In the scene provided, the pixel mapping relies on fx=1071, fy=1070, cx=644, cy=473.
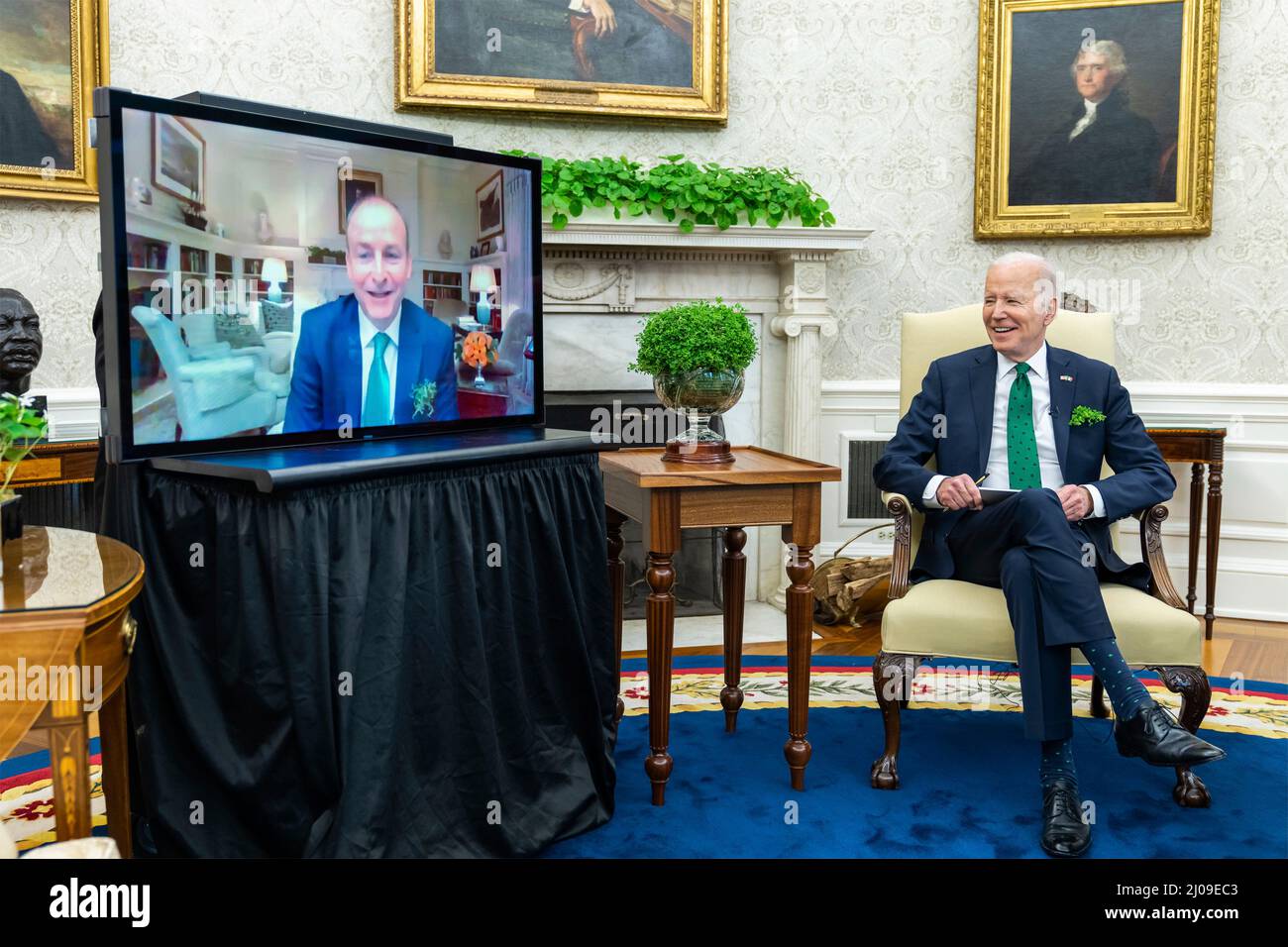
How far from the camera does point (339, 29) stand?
464 centimetres

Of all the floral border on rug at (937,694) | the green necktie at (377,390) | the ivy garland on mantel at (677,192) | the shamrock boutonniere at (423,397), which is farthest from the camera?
the ivy garland on mantel at (677,192)

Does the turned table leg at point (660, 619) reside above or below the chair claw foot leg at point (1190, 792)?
above

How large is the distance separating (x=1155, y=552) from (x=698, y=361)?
1420 mm

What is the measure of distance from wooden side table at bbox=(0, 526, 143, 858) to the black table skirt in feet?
0.64

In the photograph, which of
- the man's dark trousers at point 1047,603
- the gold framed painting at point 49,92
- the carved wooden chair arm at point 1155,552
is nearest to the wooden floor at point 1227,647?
the carved wooden chair arm at point 1155,552

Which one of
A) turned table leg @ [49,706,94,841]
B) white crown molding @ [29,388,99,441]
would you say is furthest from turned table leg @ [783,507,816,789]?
white crown molding @ [29,388,99,441]

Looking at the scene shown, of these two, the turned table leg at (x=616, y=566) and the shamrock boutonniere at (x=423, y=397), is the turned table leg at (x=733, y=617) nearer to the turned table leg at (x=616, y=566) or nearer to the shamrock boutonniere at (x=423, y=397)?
the turned table leg at (x=616, y=566)

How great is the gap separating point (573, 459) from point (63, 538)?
1.17 m

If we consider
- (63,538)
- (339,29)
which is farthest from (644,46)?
(63,538)

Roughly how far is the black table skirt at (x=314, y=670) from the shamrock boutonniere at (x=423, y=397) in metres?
0.29

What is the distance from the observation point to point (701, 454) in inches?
120

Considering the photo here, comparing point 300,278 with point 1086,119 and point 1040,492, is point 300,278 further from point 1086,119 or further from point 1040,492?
point 1086,119

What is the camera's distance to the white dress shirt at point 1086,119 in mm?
4984

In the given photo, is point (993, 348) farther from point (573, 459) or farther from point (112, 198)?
point (112, 198)
